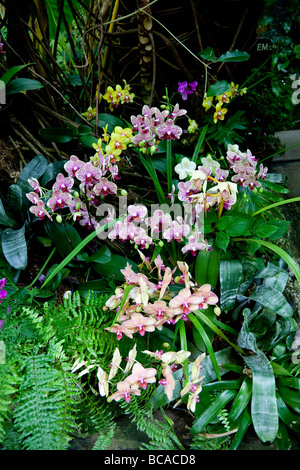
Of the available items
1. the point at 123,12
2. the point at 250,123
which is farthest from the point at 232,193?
the point at 123,12

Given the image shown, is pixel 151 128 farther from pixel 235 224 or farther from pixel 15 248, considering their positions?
pixel 15 248

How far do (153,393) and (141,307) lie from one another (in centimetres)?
29

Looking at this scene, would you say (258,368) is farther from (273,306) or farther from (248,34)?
(248,34)

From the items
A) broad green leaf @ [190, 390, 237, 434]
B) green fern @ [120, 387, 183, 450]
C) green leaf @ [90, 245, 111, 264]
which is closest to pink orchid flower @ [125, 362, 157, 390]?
green fern @ [120, 387, 183, 450]

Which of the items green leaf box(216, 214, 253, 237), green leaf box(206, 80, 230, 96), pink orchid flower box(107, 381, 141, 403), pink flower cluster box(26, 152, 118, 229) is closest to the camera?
pink orchid flower box(107, 381, 141, 403)

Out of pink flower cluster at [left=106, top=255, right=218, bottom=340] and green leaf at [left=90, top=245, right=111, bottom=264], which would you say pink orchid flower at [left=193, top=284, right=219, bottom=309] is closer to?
pink flower cluster at [left=106, top=255, right=218, bottom=340]

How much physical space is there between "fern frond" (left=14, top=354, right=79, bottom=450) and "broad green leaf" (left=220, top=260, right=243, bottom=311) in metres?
0.63

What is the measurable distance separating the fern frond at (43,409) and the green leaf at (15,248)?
39cm

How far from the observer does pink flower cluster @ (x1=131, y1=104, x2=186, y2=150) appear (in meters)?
1.35

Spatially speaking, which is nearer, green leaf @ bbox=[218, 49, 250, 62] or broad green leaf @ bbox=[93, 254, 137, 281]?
broad green leaf @ bbox=[93, 254, 137, 281]

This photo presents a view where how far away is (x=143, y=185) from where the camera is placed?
1.68 m

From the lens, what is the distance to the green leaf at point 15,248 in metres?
1.26

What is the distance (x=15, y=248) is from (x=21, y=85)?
62 cm

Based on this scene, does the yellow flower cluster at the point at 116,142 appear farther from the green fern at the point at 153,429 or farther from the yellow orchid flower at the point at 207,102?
the green fern at the point at 153,429
